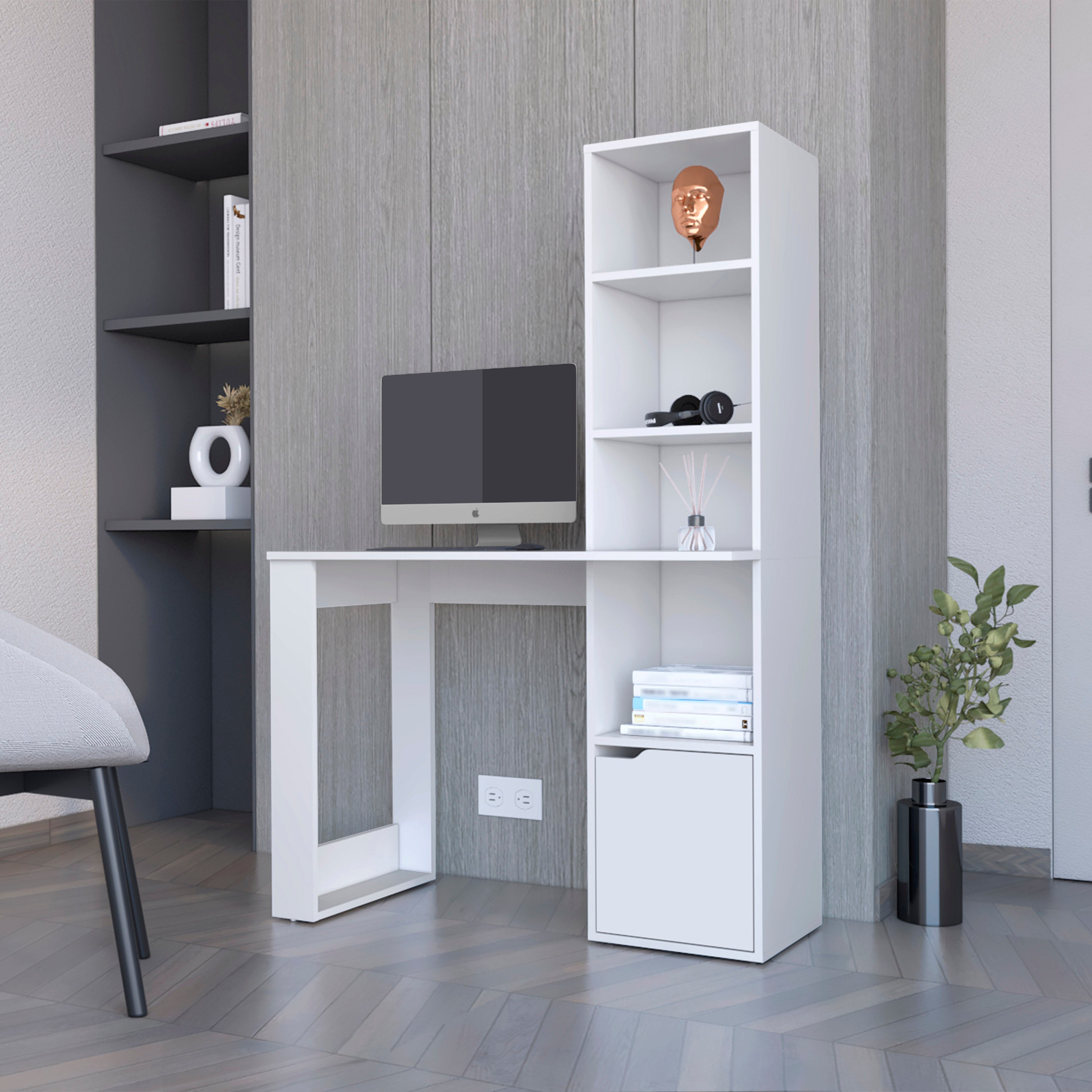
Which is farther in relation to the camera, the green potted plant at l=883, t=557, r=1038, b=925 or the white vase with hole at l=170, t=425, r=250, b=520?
the white vase with hole at l=170, t=425, r=250, b=520

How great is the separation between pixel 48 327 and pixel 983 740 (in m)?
2.68

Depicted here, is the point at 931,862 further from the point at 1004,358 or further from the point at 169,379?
the point at 169,379

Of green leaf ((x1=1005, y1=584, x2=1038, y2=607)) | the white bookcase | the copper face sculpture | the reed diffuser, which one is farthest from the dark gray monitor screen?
green leaf ((x1=1005, y1=584, x2=1038, y2=607))

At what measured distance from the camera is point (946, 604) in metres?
2.68

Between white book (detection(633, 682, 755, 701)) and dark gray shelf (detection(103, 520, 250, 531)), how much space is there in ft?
4.49

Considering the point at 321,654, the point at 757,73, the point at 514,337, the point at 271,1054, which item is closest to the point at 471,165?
the point at 514,337

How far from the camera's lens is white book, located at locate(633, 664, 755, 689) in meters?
2.41

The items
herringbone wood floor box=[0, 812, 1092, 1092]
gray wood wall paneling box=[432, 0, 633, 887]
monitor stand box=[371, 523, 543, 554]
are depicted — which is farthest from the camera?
gray wood wall paneling box=[432, 0, 633, 887]

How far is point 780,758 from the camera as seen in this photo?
2428mm

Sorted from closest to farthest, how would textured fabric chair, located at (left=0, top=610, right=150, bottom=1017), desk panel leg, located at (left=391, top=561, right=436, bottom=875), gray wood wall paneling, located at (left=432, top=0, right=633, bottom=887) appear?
textured fabric chair, located at (left=0, top=610, right=150, bottom=1017)
gray wood wall paneling, located at (left=432, top=0, right=633, bottom=887)
desk panel leg, located at (left=391, top=561, right=436, bottom=875)

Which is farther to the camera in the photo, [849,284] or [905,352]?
[905,352]

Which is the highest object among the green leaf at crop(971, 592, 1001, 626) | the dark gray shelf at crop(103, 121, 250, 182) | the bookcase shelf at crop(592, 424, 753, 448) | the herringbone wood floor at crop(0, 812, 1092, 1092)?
the dark gray shelf at crop(103, 121, 250, 182)

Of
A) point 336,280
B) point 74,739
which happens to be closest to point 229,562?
point 336,280

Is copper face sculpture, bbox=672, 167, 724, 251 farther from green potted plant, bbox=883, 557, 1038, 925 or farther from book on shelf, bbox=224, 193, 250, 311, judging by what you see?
book on shelf, bbox=224, 193, 250, 311
